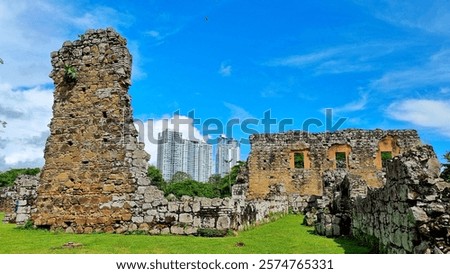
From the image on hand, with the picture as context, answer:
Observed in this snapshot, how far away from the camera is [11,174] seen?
63.2 meters

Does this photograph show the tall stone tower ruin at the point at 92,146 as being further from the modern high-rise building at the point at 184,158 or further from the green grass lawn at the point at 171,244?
the modern high-rise building at the point at 184,158

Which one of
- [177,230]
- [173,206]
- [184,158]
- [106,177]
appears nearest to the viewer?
[177,230]

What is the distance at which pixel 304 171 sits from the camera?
31000mm

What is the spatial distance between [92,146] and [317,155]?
21376 millimetres

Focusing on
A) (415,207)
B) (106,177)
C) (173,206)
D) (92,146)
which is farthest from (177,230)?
(415,207)

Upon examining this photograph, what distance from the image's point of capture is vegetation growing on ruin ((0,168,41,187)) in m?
59.8

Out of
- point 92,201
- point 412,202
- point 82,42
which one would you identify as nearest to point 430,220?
point 412,202

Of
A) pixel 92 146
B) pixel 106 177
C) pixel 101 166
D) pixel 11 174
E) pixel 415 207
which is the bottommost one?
pixel 415 207

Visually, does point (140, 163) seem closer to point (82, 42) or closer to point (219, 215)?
point (219, 215)

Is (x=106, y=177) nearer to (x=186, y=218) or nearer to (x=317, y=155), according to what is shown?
(x=186, y=218)

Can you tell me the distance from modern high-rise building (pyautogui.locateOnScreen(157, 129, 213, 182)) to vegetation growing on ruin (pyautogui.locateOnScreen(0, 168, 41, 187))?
18.3 m

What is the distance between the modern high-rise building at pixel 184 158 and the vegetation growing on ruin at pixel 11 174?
18339 mm

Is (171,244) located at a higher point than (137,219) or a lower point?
lower

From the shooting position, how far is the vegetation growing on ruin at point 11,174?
2352 inches
